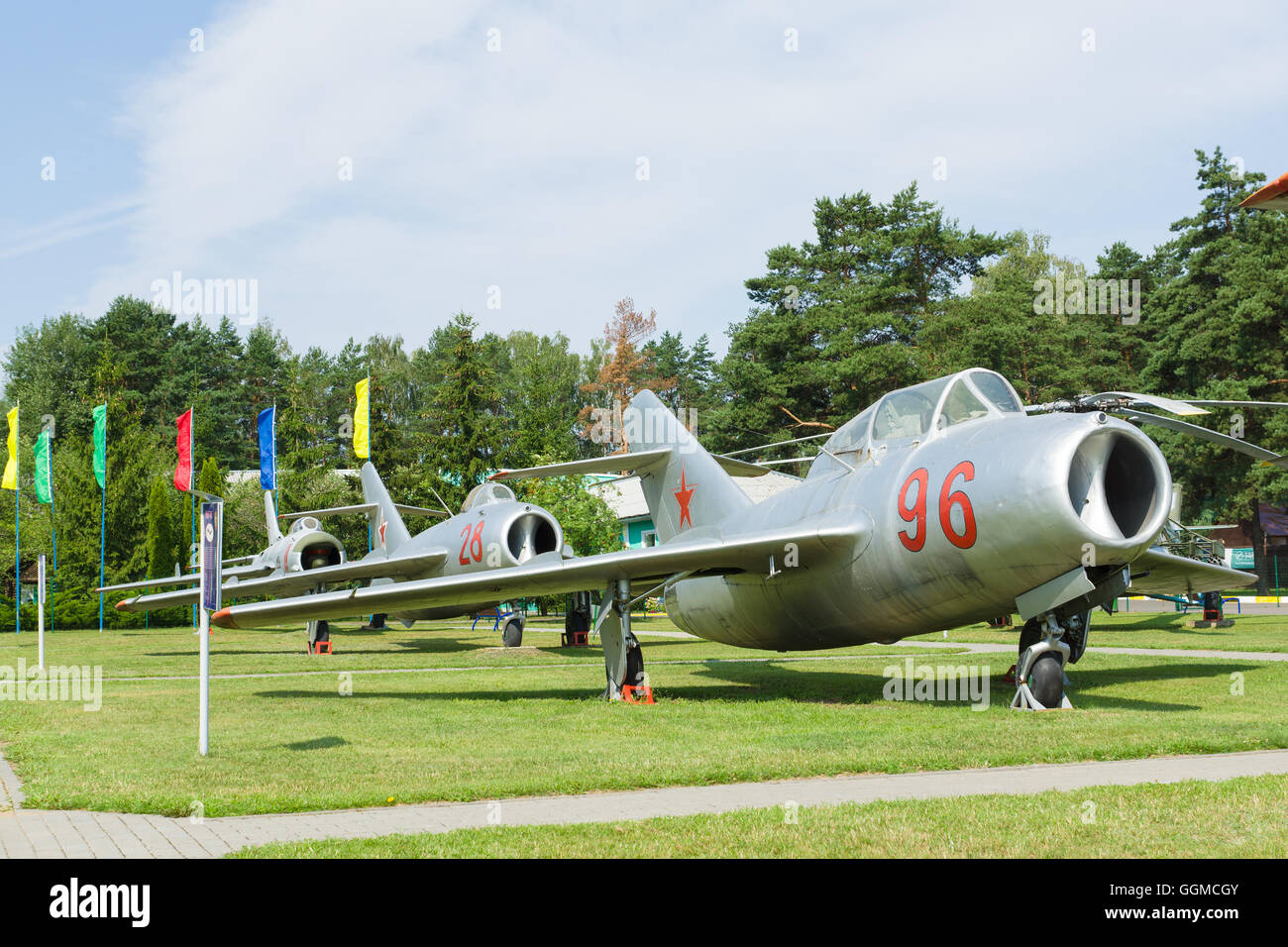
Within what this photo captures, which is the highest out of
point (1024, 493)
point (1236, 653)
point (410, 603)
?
point (1024, 493)

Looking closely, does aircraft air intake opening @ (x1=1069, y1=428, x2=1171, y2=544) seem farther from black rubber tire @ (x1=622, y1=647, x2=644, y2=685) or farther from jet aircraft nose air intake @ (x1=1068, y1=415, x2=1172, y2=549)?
black rubber tire @ (x1=622, y1=647, x2=644, y2=685)

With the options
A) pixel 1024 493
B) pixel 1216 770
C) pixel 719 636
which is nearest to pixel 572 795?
pixel 1216 770

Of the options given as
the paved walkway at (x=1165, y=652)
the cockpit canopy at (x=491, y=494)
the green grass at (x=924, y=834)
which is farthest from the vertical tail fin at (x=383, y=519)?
the green grass at (x=924, y=834)

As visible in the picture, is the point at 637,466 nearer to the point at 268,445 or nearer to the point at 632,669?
the point at 632,669

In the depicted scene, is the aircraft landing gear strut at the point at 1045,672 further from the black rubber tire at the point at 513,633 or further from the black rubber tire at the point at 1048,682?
the black rubber tire at the point at 513,633

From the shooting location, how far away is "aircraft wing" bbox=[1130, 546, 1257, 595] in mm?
17297

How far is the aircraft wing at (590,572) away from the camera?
530 inches

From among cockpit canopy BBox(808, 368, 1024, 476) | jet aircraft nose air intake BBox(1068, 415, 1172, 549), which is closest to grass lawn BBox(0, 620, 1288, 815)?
jet aircraft nose air intake BBox(1068, 415, 1172, 549)

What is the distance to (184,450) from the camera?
29031 millimetres

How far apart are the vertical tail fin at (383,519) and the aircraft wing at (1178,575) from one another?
1883 centimetres

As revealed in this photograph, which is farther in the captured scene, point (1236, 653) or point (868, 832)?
point (1236, 653)
